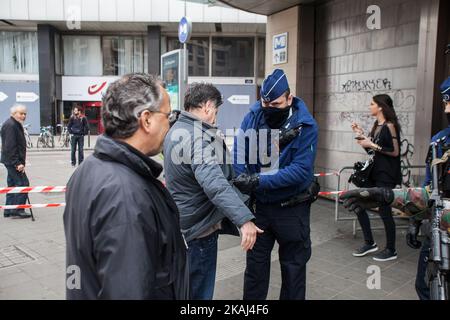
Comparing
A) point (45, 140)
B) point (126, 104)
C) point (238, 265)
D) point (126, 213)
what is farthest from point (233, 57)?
point (126, 213)

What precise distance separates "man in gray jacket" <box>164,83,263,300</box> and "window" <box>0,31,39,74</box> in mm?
27107

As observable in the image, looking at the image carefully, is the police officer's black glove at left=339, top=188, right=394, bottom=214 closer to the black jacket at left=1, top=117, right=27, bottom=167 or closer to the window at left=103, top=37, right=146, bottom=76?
the black jacket at left=1, top=117, right=27, bottom=167

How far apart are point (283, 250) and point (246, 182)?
0.66 m

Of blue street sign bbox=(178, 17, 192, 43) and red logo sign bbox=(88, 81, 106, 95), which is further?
red logo sign bbox=(88, 81, 106, 95)

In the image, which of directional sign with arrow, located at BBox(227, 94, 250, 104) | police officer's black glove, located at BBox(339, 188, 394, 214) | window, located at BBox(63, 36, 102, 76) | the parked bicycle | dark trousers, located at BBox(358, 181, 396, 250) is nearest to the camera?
police officer's black glove, located at BBox(339, 188, 394, 214)

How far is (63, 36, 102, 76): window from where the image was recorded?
26625mm

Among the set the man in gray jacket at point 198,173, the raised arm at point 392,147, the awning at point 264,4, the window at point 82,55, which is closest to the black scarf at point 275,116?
the man in gray jacket at point 198,173

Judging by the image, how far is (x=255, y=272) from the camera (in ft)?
9.89

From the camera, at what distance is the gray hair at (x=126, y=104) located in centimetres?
152

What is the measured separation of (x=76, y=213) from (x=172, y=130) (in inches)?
53.5

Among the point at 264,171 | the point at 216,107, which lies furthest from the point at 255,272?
the point at 216,107

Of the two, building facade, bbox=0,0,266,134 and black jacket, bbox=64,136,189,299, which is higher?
building facade, bbox=0,0,266,134

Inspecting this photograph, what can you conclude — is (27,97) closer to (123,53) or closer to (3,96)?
(3,96)

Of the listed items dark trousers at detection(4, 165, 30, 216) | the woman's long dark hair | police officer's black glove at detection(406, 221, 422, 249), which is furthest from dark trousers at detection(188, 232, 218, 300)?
dark trousers at detection(4, 165, 30, 216)
